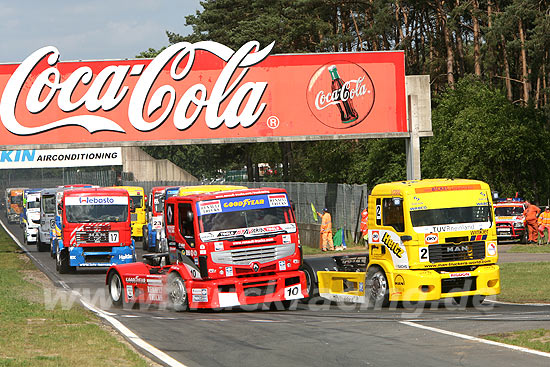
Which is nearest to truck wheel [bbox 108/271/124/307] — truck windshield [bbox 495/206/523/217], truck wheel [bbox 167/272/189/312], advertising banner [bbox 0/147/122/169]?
truck wheel [bbox 167/272/189/312]

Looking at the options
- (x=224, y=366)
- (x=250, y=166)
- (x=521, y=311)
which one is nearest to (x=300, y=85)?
(x=521, y=311)

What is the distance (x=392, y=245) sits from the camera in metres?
17.1

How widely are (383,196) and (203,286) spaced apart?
3.78 meters

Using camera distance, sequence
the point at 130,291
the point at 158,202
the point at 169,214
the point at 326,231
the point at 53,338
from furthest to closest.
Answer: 1. the point at 158,202
2. the point at 326,231
3. the point at 130,291
4. the point at 169,214
5. the point at 53,338

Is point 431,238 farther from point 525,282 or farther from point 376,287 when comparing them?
point 525,282

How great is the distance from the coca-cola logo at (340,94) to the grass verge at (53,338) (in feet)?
51.6

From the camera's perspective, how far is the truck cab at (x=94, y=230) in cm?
2866

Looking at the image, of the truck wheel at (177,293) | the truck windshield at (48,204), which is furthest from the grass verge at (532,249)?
the truck windshield at (48,204)

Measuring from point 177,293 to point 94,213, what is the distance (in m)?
11.4

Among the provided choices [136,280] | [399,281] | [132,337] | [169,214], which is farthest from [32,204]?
[132,337]

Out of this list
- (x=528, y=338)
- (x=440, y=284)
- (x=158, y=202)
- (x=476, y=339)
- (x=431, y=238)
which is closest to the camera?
(x=528, y=338)

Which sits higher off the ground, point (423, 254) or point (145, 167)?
point (145, 167)

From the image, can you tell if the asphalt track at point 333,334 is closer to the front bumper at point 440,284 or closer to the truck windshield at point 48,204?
the front bumper at point 440,284

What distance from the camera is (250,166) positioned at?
→ 8712 centimetres
